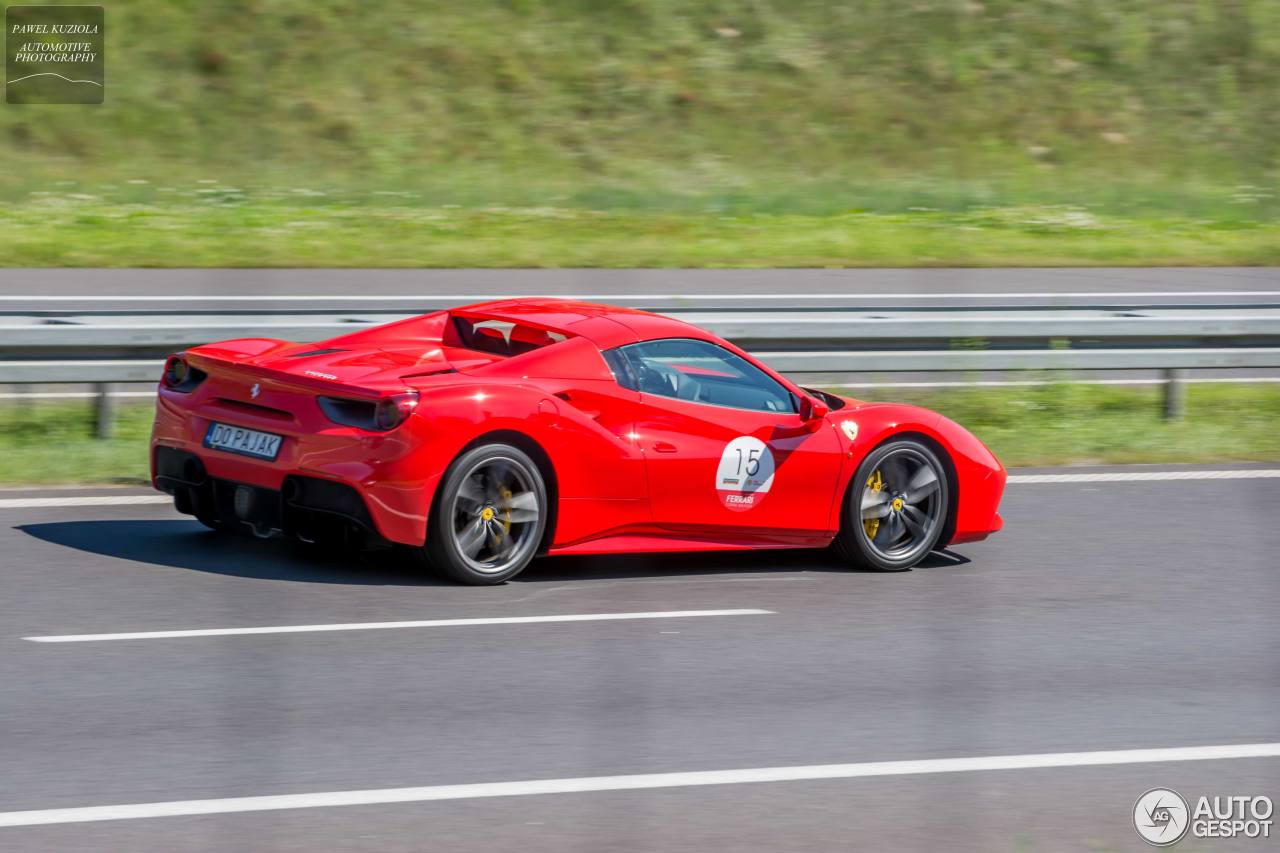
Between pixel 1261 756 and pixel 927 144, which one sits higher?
pixel 927 144

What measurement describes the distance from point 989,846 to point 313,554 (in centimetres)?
391

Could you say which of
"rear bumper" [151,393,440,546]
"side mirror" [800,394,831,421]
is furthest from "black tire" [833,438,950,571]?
"rear bumper" [151,393,440,546]

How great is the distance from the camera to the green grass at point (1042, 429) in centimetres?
970

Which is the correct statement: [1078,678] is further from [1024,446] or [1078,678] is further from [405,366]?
[1024,446]

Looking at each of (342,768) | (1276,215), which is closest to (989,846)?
(342,768)

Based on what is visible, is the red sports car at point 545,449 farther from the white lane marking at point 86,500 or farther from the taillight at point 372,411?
the white lane marking at point 86,500

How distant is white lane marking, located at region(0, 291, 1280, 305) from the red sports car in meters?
7.20

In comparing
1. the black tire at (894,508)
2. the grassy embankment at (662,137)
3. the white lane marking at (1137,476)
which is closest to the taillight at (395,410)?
the black tire at (894,508)

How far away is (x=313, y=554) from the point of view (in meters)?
7.72

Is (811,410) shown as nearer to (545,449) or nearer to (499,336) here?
(545,449)
